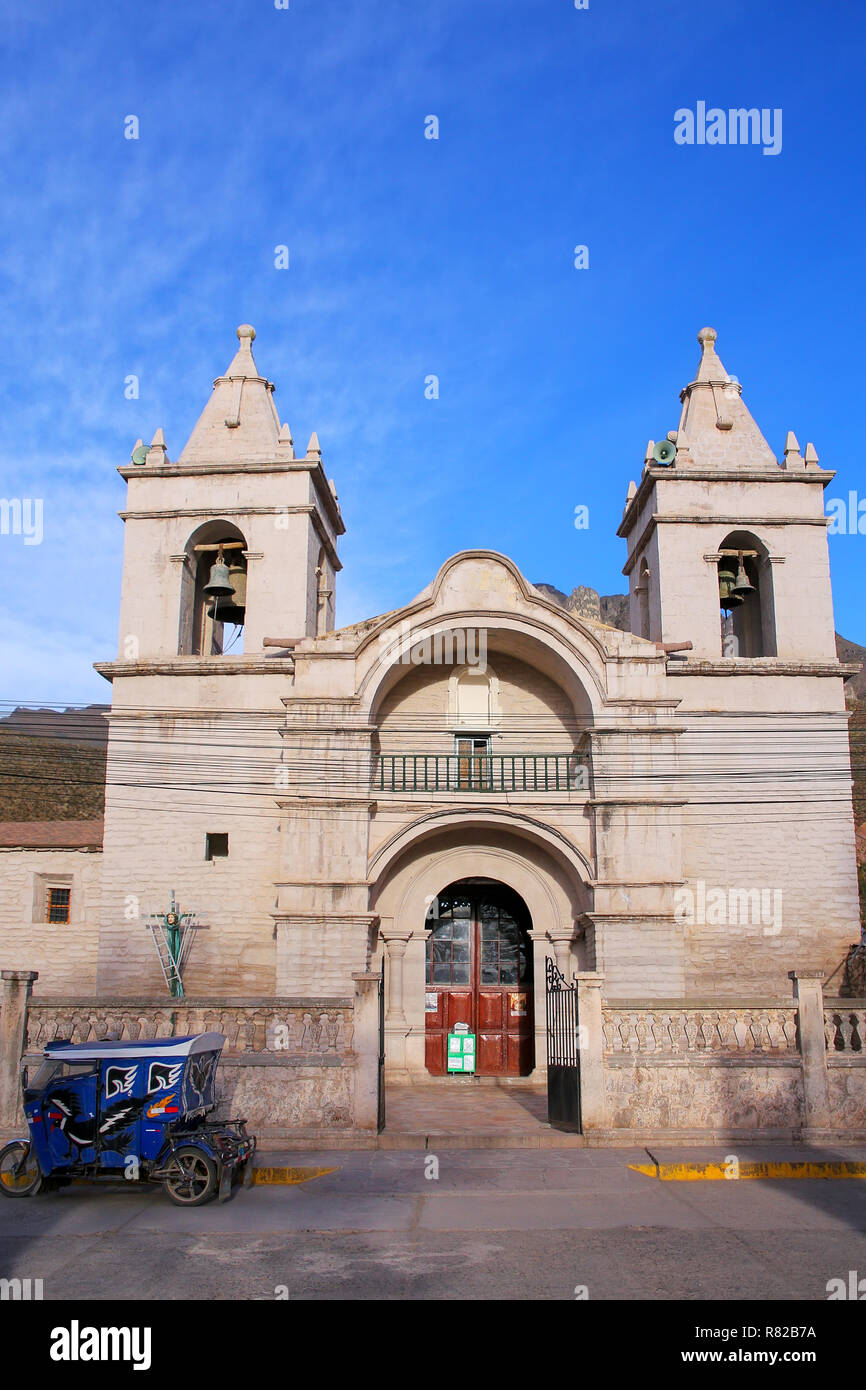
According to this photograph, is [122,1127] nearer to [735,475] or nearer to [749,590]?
[749,590]

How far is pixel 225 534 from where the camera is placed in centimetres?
2323

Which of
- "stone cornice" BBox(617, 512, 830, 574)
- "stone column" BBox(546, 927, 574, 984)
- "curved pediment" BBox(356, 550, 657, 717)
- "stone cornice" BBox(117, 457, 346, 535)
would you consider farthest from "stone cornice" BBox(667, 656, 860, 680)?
"stone cornice" BBox(117, 457, 346, 535)

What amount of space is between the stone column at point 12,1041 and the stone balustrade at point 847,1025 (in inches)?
408

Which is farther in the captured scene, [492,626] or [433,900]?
[433,900]

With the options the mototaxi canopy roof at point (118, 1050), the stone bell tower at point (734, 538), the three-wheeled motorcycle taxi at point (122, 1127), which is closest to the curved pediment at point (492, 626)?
the stone bell tower at point (734, 538)

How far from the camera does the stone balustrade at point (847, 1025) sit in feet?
47.4

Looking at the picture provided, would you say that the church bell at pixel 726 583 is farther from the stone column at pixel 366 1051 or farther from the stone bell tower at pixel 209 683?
the stone column at pixel 366 1051

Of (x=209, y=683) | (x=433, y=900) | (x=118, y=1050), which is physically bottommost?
(x=118, y=1050)

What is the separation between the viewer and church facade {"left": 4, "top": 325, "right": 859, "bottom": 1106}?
759 inches

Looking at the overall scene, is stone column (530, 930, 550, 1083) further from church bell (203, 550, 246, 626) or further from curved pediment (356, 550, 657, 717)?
church bell (203, 550, 246, 626)

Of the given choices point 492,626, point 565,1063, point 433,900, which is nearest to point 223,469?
point 492,626

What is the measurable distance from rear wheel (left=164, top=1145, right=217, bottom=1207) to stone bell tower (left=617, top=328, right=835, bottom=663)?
1379 centimetres

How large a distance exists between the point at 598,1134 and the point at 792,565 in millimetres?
12683

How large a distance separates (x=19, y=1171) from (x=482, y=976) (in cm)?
1134
